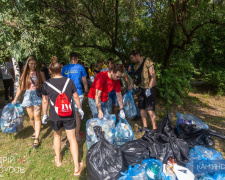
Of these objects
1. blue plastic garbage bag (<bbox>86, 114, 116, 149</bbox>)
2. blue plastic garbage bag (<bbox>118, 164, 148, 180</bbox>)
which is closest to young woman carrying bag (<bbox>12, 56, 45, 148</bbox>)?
blue plastic garbage bag (<bbox>86, 114, 116, 149</bbox>)

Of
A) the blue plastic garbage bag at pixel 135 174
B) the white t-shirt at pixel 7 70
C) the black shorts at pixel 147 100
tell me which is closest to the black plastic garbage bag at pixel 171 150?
the blue plastic garbage bag at pixel 135 174

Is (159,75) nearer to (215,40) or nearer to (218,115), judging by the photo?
(218,115)

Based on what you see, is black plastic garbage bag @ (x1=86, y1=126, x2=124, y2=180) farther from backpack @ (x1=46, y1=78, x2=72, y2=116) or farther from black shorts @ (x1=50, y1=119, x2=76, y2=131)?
backpack @ (x1=46, y1=78, x2=72, y2=116)

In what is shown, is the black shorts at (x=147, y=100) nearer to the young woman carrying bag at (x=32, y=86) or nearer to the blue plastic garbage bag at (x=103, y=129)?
the blue plastic garbage bag at (x=103, y=129)

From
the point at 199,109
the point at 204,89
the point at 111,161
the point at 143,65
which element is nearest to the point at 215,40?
the point at 204,89

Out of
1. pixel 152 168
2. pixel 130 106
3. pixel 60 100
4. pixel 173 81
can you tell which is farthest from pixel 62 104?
pixel 173 81

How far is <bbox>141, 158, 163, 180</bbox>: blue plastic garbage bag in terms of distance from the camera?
1.98 metres

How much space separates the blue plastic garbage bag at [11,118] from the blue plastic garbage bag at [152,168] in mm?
2668

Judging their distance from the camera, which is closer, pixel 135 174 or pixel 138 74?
→ pixel 135 174

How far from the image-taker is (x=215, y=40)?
6387mm

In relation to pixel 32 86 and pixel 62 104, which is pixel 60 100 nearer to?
pixel 62 104

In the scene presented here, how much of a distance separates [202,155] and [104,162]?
55.3 inches
